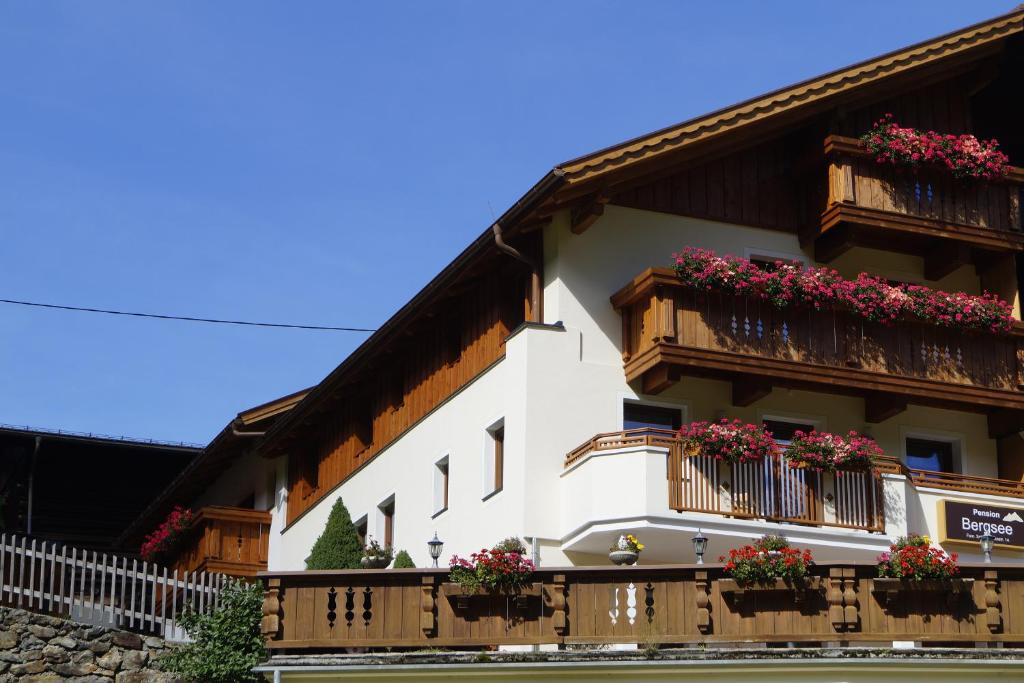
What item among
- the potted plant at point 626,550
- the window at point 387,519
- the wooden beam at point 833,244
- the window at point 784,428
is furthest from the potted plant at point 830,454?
the window at point 387,519

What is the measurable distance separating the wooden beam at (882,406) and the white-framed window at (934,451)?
835 mm

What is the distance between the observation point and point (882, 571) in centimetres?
2181

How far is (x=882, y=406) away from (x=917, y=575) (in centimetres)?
591

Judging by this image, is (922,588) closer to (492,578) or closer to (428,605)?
(492,578)

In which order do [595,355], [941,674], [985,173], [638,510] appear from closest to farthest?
[941,674], [638,510], [595,355], [985,173]

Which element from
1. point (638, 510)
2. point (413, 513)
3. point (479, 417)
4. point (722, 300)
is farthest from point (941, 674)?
point (413, 513)

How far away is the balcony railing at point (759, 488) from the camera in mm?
25109

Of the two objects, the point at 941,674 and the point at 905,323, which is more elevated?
the point at 905,323

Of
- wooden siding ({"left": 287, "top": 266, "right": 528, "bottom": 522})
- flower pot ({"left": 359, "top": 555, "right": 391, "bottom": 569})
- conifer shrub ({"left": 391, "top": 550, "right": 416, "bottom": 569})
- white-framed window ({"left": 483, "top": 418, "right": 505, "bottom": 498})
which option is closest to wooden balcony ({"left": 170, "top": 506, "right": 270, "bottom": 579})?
wooden siding ({"left": 287, "top": 266, "right": 528, "bottom": 522})

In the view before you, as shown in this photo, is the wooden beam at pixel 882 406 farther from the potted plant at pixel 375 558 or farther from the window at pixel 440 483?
the potted plant at pixel 375 558

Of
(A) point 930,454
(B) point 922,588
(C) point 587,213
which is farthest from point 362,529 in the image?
(B) point 922,588

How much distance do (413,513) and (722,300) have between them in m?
6.83

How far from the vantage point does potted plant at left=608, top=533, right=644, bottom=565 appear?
24.2 metres

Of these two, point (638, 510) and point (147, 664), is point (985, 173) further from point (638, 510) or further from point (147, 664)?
point (147, 664)
